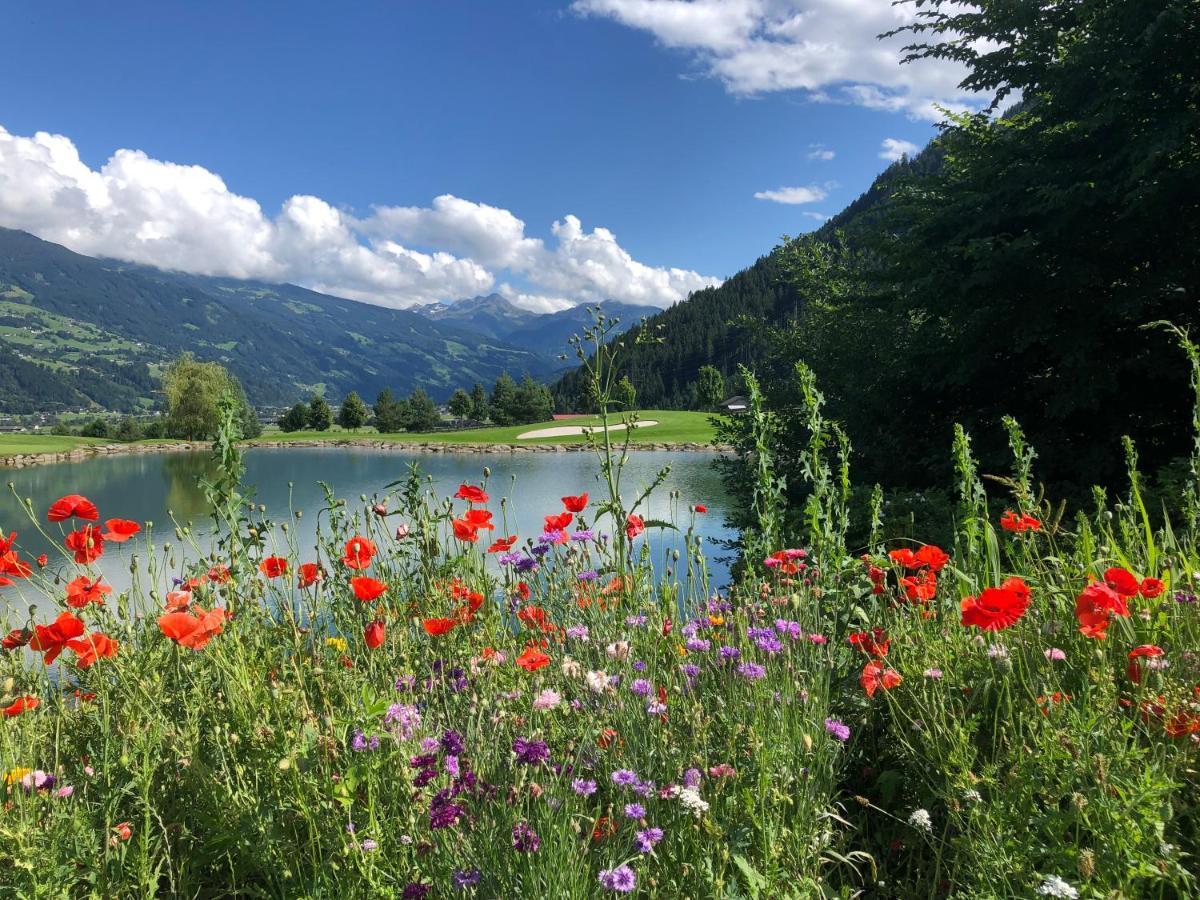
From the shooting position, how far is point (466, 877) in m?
1.21

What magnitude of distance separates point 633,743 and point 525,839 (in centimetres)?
45

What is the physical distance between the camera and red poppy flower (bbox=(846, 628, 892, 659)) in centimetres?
204

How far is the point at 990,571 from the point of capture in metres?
2.52

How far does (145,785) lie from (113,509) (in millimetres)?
18310

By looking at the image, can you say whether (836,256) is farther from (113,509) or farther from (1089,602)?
(113,509)

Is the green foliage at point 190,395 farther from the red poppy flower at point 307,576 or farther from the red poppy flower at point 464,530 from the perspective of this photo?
the red poppy flower at point 464,530

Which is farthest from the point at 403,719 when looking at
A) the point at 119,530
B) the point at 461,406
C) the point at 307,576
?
the point at 461,406

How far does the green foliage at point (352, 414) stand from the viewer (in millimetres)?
70500

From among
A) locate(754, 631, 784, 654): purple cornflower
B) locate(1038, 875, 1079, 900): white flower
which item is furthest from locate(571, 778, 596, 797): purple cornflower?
locate(1038, 875, 1079, 900): white flower

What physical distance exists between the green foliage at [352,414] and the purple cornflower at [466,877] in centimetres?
7255

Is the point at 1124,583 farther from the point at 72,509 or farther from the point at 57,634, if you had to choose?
the point at 72,509

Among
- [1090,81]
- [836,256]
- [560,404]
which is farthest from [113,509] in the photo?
[560,404]

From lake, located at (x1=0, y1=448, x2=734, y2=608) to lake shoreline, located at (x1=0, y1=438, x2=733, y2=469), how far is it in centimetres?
547

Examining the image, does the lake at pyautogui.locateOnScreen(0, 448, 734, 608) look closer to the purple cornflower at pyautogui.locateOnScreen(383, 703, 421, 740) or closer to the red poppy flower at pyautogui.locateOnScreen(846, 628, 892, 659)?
the red poppy flower at pyautogui.locateOnScreen(846, 628, 892, 659)
